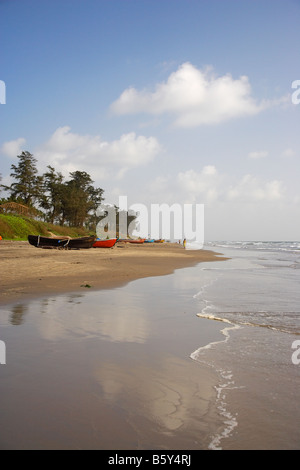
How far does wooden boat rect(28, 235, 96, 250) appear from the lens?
30.9m

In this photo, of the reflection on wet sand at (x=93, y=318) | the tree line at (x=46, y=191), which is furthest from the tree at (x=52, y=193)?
the reflection on wet sand at (x=93, y=318)

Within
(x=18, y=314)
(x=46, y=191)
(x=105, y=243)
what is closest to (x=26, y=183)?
(x=46, y=191)

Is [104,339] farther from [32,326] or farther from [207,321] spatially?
[207,321]

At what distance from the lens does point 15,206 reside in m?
55.6

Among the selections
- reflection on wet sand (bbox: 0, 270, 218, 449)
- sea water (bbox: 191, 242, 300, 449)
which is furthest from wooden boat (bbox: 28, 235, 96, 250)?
reflection on wet sand (bbox: 0, 270, 218, 449)

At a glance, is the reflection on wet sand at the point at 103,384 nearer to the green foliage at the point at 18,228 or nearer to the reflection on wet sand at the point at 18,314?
the reflection on wet sand at the point at 18,314

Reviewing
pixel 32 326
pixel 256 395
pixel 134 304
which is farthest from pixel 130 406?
pixel 134 304

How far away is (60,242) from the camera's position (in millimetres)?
32125

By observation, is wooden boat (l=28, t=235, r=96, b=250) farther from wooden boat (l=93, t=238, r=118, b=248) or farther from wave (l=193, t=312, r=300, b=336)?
wave (l=193, t=312, r=300, b=336)

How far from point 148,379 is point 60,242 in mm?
29826

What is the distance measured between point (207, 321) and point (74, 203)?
7095cm

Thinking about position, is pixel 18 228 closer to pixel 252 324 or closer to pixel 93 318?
pixel 93 318

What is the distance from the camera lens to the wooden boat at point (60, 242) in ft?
101

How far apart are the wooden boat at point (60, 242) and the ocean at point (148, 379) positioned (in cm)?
2507
